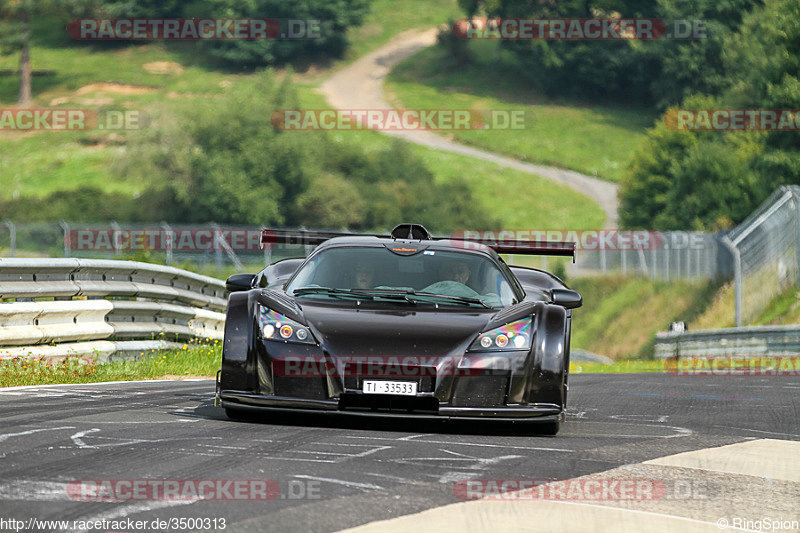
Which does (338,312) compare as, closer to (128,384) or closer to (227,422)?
(227,422)

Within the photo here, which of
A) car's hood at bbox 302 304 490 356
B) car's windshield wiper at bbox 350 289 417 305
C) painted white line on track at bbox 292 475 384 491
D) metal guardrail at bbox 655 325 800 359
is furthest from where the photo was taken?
metal guardrail at bbox 655 325 800 359

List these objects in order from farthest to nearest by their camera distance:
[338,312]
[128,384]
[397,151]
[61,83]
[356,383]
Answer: [61,83]
[397,151]
[128,384]
[338,312]
[356,383]

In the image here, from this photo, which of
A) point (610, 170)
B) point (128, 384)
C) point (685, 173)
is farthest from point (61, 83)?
point (128, 384)

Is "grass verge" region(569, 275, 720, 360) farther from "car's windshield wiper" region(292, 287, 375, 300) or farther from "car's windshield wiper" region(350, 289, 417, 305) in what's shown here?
"car's windshield wiper" region(292, 287, 375, 300)

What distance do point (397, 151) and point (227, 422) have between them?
72.8 meters

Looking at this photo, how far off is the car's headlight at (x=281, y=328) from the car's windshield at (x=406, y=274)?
734 mm

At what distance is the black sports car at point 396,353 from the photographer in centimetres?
821

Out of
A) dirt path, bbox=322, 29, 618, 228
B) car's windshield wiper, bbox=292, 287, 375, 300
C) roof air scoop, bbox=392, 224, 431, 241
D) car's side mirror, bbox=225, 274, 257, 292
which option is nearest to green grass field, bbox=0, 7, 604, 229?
dirt path, bbox=322, 29, 618, 228

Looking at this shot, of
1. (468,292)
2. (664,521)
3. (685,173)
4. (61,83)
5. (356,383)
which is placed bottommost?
(664,521)

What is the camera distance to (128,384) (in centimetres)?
1248

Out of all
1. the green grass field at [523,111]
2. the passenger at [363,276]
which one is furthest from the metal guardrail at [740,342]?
the green grass field at [523,111]

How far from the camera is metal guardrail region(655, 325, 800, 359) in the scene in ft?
71.9

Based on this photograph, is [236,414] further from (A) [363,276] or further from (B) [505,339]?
(B) [505,339]

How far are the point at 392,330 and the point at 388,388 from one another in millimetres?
429
